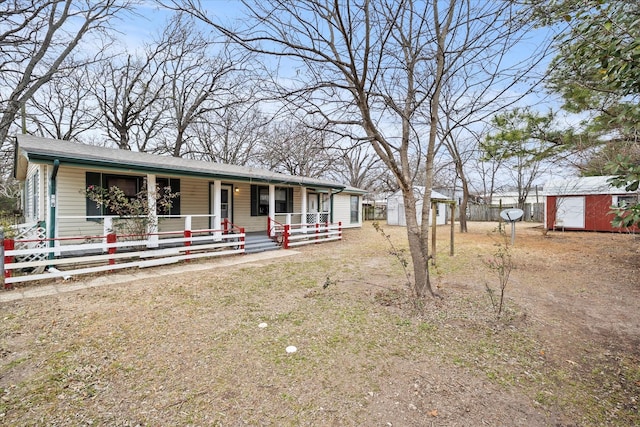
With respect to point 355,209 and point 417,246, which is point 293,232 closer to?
point 417,246

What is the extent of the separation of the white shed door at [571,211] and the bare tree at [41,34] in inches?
869

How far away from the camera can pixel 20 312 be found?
416 centimetres

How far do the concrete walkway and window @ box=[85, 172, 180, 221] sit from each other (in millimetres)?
2443

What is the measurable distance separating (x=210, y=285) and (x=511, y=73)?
6.13 metres

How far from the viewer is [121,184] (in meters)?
8.28

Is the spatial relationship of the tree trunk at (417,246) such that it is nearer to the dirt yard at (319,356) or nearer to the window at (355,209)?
the dirt yard at (319,356)

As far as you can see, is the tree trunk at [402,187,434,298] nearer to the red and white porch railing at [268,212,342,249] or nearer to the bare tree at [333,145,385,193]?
the red and white porch railing at [268,212,342,249]

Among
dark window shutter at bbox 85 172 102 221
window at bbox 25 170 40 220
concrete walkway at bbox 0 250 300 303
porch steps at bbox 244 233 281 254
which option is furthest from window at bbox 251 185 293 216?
window at bbox 25 170 40 220

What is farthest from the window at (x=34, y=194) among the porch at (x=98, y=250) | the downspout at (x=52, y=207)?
the downspout at (x=52, y=207)

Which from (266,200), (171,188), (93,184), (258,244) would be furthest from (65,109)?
(258,244)

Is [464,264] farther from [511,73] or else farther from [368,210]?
[368,210]

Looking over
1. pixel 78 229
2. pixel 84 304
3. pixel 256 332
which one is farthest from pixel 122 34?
pixel 256 332

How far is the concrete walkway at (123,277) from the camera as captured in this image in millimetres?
5012

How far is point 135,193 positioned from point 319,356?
8.13 meters
